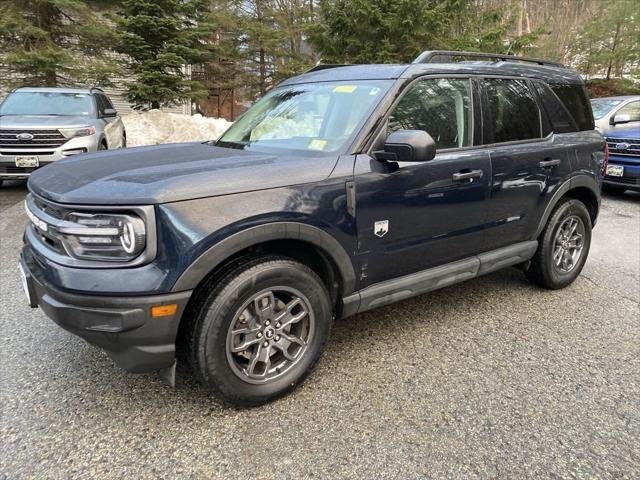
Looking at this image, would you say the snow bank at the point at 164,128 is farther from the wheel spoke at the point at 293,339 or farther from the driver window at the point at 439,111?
the wheel spoke at the point at 293,339

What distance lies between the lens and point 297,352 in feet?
8.46

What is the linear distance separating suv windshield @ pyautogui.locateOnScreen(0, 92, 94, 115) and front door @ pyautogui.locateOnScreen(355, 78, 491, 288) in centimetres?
729

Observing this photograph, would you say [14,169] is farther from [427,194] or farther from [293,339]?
[427,194]

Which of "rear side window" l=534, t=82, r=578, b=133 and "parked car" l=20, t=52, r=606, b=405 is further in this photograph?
"rear side window" l=534, t=82, r=578, b=133

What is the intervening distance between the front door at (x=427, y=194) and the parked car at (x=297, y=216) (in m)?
0.01

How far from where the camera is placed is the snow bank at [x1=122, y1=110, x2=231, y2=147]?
1180 cm

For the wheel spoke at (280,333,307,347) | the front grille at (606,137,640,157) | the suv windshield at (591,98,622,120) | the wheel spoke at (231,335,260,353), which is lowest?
the wheel spoke at (280,333,307,347)

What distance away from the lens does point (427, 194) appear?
9.48ft

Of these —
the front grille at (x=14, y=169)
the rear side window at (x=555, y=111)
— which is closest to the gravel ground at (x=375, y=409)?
the rear side window at (x=555, y=111)

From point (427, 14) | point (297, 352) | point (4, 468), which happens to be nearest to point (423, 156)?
point (297, 352)

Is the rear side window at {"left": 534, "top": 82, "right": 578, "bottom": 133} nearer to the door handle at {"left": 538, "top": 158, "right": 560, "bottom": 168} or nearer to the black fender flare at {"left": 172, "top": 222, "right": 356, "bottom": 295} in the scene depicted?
the door handle at {"left": 538, "top": 158, "right": 560, "bottom": 168}

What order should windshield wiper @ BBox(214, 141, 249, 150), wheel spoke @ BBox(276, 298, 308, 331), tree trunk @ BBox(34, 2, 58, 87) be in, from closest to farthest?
wheel spoke @ BBox(276, 298, 308, 331), windshield wiper @ BBox(214, 141, 249, 150), tree trunk @ BBox(34, 2, 58, 87)

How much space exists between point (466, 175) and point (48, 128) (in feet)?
22.5

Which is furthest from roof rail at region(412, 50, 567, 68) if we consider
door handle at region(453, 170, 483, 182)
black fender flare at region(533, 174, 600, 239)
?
black fender flare at region(533, 174, 600, 239)
